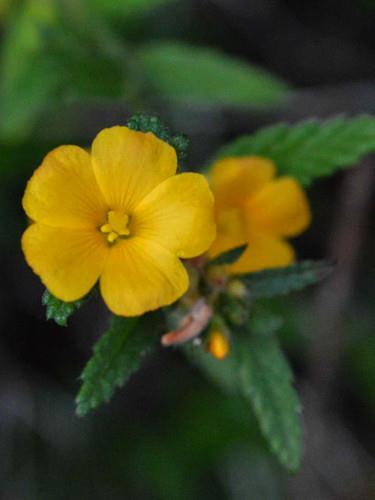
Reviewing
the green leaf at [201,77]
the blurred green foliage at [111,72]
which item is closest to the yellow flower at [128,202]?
the blurred green foliage at [111,72]

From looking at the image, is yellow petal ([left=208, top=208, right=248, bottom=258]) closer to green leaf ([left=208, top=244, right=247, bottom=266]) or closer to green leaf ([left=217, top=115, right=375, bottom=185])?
green leaf ([left=208, top=244, right=247, bottom=266])

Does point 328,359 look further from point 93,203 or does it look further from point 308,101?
point 93,203

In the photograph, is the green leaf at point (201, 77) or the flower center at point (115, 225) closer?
the flower center at point (115, 225)

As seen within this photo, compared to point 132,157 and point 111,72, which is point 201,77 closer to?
point 111,72

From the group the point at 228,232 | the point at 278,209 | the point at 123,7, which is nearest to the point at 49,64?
the point at 123,7

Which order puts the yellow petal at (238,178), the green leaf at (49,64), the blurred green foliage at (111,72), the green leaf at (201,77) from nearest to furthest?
Answer: the yellow petal at (238,178)
the green leaf at (49,64)
the blurred green foliage at (111,72)
the green leaf at (201,77)

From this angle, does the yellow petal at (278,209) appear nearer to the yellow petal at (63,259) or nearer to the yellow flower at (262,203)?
the yellow flower at (262,203)
